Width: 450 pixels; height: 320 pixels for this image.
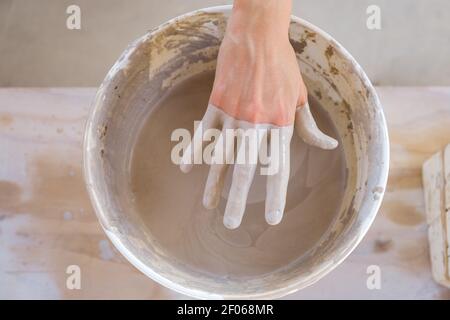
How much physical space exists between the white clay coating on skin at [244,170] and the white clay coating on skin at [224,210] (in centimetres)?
7

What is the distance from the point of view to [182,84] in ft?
3.06

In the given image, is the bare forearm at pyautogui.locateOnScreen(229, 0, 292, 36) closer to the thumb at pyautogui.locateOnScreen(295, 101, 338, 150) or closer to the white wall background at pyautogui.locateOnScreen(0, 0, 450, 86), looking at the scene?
the thumb at pyautogui.locateOnScreen(295, 101, 338, 150)

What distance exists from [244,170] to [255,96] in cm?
12

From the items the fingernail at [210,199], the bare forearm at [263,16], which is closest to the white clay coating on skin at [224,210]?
the fingernail at [210,199]

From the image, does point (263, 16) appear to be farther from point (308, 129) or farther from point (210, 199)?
point (210, 199)

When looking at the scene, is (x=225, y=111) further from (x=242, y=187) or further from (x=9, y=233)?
(x=9, y=233)

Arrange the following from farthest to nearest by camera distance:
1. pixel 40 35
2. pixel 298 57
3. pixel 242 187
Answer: pixel 40 35
pixel 298 57
pixel 242 187

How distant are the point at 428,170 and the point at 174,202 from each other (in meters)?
0.46

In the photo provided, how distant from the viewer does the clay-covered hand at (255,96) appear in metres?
0.75

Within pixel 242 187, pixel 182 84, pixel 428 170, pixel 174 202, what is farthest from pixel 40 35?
pixel 428 170

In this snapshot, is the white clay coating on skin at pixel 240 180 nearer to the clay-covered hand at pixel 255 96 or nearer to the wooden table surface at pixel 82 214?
the clay-covered hand at pixel 255 96

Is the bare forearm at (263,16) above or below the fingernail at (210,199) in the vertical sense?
above

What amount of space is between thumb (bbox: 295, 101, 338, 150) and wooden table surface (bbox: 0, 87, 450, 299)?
0.19 meters
